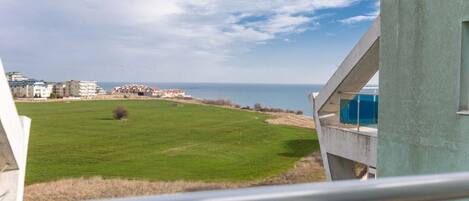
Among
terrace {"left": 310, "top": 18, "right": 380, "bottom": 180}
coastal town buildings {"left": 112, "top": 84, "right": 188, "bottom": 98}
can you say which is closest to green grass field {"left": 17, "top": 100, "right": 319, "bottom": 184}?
terrace {"left": 310, "top": 18, "right": 380, "bottom": 180}

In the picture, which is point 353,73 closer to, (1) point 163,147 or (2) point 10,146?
(2) point 10,146

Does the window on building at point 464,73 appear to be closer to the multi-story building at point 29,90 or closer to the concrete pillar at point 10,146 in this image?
the concrete pillar at point 10,146

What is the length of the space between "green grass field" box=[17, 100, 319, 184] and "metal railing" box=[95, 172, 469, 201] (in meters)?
20.4

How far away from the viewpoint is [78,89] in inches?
3467

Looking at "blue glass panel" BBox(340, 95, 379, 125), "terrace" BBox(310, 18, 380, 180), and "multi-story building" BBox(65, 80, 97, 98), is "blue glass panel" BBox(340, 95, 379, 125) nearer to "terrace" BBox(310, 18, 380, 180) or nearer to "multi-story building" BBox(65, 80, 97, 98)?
"terrace" BBox(310, 18, 380, 180)

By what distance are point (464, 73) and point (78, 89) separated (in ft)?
292

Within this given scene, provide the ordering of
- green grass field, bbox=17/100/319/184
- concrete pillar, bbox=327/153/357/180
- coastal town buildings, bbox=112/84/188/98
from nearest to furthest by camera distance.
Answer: concrete pillar, bbox=327/153/357/180
green grass field, bbox=17/100/319/184
coastal town buildings, bbox=112/84/188/98

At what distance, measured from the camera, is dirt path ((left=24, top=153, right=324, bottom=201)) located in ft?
57.0

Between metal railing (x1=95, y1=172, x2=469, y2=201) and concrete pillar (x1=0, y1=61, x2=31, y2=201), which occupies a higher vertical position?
metal railing (x1=95, y1=172, x2=469, y2=201)

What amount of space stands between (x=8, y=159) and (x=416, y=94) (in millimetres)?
5904

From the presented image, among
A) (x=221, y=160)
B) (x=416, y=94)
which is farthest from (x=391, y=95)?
(x=221, y=160)

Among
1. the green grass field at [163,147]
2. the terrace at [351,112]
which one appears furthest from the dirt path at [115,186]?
the terrace at [351,112]

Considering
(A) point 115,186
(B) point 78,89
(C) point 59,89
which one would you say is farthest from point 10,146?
(C) point 59,89

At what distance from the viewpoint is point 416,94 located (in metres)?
5.65
